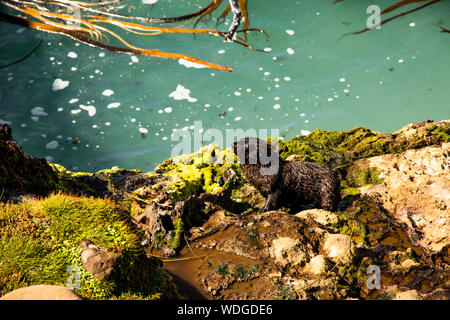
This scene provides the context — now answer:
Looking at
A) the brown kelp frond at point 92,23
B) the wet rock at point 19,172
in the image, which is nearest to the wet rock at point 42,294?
the wet rock at point 19,172

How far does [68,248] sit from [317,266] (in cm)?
223

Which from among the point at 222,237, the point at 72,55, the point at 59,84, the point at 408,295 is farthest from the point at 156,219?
the point at 72,55

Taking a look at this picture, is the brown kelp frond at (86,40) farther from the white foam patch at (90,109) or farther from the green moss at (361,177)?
the green moss at (361,177)

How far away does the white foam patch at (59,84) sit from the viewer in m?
7.60

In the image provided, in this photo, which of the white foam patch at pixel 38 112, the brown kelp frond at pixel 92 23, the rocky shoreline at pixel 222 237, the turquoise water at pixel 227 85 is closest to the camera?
the rocky shoreline at pixel 222 237

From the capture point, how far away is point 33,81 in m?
7.68

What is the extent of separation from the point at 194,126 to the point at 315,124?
2.79 m

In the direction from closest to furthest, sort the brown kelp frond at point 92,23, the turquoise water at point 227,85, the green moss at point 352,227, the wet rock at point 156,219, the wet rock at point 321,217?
the wet rock at point 156,219 → the green moss at point 352,227 → the wet rock at point 321,217 → the turquoise water at point 227,85 → the brown kelp frond at point 92,23

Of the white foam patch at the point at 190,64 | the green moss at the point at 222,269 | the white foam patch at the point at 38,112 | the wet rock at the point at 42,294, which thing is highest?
the white foam patch at the point at 190,64

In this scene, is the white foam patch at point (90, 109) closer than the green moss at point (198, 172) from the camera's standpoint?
No

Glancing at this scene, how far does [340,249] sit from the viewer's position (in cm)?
296
